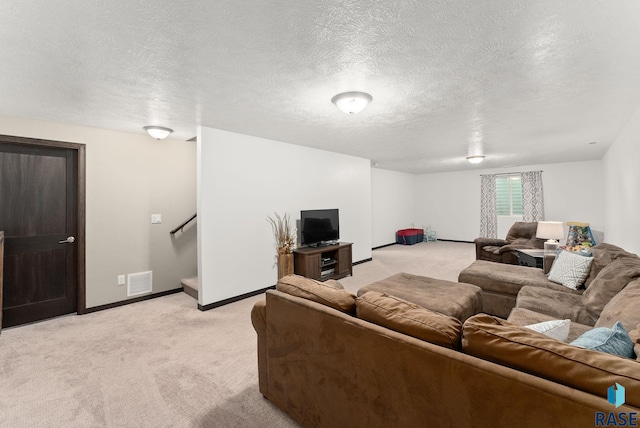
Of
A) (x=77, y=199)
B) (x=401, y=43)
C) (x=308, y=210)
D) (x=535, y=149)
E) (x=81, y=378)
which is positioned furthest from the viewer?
(x=535, y=149)

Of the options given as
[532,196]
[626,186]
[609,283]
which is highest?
[532,196]

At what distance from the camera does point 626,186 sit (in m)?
3.80

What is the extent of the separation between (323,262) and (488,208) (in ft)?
20.2

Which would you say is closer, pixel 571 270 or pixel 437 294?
pixel 437 294

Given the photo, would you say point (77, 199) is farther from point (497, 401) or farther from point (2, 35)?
point (497, 401)

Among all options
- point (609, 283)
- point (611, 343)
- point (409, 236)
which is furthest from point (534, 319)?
point (409, 236)

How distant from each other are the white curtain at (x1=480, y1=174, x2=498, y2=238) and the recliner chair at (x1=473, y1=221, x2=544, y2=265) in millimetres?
2478

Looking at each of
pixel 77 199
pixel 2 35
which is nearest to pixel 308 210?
pixel 77 199

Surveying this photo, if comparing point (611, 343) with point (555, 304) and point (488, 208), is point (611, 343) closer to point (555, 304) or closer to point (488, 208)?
point (555, 304)

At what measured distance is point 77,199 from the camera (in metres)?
3.53

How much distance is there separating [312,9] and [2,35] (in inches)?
72.2

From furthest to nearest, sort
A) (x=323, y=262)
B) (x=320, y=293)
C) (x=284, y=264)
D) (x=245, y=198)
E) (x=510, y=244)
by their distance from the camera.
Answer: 1. (x=510, y=244)
2. (x=323, y=262)
3. (x=284, y=264)
4. (x=245, y=198)
5. (x=320, y=293)

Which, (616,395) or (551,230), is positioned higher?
(551,230)

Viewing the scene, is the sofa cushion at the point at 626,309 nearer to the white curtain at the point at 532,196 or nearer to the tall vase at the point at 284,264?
the tall vase at the point at 284,264
